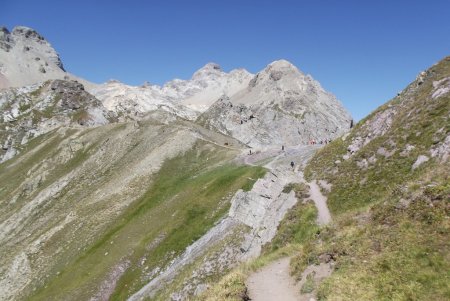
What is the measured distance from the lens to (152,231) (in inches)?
2456

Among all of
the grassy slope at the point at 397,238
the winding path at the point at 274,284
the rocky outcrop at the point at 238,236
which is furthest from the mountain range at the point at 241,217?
the winding path at the point at 274,284

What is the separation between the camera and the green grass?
55.3m

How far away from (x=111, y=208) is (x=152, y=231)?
20.5 meters

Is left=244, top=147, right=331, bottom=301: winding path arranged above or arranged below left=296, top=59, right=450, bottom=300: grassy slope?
below

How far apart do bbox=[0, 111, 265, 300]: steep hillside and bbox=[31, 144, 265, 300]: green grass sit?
0.65 feet

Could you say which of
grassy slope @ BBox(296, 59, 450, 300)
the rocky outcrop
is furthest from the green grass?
grassy slope @ BBox(296, 59, 450, 300)

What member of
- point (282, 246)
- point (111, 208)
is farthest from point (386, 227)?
point (111, 208)

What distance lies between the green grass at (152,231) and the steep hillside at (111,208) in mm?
197

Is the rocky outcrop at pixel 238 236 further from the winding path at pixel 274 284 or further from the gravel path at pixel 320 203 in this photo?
the winding path at pixel 274 284

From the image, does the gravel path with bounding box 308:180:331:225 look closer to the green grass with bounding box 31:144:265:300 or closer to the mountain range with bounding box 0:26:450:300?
the mountain range with bounding box 0:26:450:300

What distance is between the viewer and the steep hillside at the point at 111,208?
5731cm

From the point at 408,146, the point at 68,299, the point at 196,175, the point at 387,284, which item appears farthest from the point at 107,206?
the point at 387,284

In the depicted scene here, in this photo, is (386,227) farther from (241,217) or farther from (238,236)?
(241,217)

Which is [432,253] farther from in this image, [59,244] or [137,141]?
[137,141]
